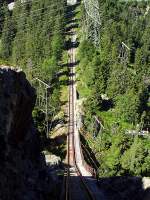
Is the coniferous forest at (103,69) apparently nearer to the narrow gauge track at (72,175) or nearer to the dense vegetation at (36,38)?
the dense vegetation at (36,38)

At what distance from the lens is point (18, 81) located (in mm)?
39844

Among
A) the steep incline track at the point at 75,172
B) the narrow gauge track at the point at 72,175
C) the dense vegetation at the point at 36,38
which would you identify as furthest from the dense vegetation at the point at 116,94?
the dense vegetation at the point at 36,38

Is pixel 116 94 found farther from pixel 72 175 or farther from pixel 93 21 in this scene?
pixel 72 175

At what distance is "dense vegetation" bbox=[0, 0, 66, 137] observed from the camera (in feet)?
499

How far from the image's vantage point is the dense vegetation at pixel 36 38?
15201 centimetres

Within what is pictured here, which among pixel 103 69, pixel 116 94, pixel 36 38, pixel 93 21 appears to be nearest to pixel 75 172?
pixel 116 94

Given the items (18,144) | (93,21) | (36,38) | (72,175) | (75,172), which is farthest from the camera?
(36,38)

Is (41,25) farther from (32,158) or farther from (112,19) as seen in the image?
(32,158)

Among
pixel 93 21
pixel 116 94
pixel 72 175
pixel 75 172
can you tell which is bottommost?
pixel 72 175

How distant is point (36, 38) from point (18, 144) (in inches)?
5175

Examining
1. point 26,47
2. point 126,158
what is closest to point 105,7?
point 26,47

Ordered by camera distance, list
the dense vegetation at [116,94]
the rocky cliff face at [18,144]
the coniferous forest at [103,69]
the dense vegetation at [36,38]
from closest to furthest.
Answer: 1. the rocky cliff face at [18,144]
2. the dense vegetation at [116,94]
3. the coniferous forest at [103,69]
4. the dense vegetation at [36,38]

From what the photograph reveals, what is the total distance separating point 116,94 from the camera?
476 ft

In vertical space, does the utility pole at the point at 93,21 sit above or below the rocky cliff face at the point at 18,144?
above
